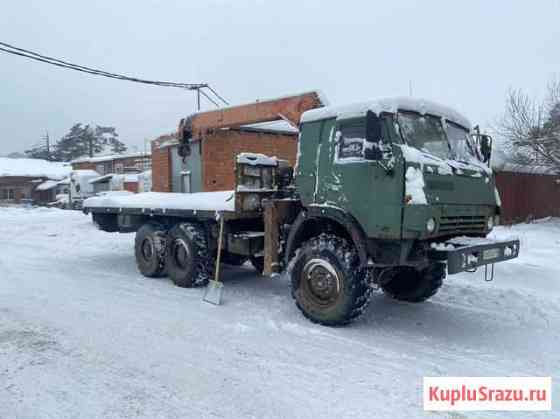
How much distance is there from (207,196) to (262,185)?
140cm

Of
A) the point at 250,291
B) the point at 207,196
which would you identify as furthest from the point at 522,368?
the point at 207,196

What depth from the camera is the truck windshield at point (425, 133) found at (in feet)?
17.0

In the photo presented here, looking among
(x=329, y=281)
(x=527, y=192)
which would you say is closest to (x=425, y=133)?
(x=329, y=281)

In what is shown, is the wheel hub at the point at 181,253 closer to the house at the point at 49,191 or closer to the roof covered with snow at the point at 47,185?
the house at the point at 49,191

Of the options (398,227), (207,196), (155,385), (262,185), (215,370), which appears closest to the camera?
(155,385)

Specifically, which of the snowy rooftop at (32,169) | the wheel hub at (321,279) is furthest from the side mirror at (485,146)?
the snowy rooftop at (32,169)

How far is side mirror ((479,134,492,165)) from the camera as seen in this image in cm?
613

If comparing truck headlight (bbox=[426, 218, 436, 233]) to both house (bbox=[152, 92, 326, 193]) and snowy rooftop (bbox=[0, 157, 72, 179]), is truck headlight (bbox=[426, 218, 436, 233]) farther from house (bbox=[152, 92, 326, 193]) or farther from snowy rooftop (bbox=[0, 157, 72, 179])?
snowy rooftop (bbox=[0, 157, 72, 179])

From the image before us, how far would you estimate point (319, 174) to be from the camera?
→ 18.9ft

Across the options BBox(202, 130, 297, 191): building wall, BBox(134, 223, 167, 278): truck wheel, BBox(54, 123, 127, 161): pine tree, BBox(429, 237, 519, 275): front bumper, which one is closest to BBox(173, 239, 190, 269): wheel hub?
BBox(134, 223, 167, 278): truck wheel

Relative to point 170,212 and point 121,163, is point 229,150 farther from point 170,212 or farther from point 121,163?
point 121,163

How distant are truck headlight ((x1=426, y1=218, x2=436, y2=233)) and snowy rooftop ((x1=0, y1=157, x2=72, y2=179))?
52316 millimetres

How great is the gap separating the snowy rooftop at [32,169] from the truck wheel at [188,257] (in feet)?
157

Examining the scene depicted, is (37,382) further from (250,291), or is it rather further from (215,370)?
(250,291)
